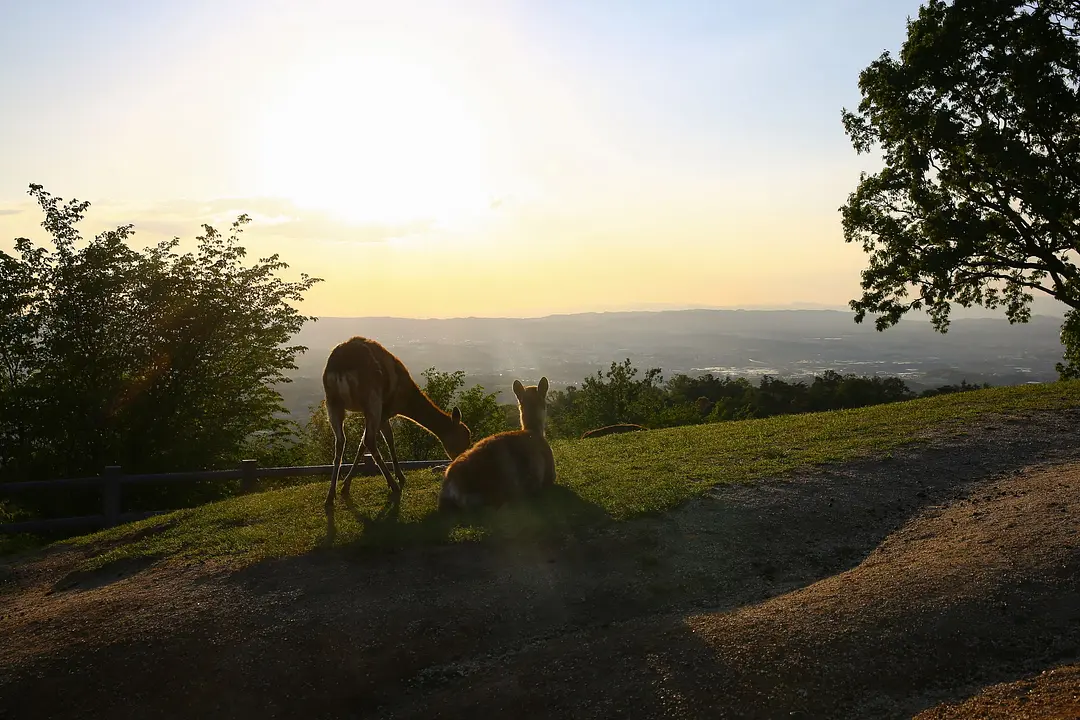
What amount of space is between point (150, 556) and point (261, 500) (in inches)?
132

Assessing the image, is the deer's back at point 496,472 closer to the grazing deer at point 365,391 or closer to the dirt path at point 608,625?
the dirt path at point 608,625

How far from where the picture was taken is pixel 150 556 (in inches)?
383

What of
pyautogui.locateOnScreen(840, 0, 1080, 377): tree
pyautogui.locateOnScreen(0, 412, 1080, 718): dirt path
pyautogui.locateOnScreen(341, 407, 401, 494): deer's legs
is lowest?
pyautogui.locateOnScreen(0, 412, 1080, 718): dirt path

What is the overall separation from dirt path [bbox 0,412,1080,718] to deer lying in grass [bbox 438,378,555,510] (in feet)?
4.79

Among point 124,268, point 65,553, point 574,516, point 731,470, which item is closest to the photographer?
point 574,516

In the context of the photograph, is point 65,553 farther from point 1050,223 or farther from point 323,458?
point 1050,223

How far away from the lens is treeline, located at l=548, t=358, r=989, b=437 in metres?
34.5

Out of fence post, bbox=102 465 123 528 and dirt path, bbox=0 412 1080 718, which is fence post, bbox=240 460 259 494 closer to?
fence post, bbox=102 465 123 528

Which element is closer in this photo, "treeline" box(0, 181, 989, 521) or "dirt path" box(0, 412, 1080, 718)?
"dirt path" box(0, 412, 1080, 718)

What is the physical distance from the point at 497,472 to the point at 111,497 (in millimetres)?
9637

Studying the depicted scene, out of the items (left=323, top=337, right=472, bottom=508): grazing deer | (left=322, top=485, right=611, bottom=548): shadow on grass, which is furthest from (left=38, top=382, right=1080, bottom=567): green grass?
(left=323, top=337, right=472, bottom=508): grazing deer

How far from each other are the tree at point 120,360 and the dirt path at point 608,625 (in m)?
12.6

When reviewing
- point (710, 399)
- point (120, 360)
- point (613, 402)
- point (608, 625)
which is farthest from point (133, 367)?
point (710, 399)

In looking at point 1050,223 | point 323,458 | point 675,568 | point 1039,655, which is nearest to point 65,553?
point 675,568
